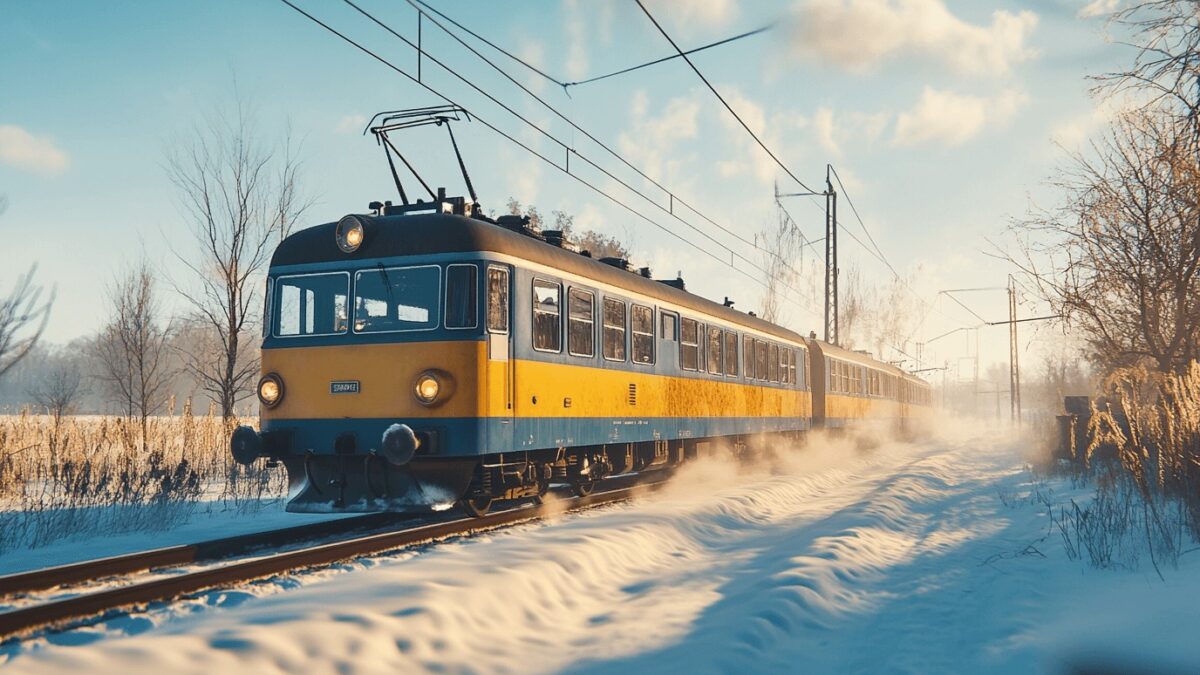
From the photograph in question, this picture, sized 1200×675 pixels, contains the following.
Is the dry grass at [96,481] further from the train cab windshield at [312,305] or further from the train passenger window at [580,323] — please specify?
the train passenger window at [580,323]

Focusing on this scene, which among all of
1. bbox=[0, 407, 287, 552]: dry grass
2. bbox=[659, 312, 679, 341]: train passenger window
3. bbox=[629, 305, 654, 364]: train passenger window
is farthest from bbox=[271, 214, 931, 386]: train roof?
bbox=[0, 407, 287, 552]: dry grass

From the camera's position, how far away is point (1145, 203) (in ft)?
35.2

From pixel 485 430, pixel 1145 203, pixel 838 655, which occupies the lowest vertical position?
pixel 838 655

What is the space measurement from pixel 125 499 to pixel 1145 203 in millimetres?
13069

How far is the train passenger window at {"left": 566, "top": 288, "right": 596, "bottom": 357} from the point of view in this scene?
10.5 m

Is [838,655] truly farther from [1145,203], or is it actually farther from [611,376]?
[1145,203]

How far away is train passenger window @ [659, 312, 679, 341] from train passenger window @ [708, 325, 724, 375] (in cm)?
167

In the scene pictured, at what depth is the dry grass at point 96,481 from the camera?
963cm

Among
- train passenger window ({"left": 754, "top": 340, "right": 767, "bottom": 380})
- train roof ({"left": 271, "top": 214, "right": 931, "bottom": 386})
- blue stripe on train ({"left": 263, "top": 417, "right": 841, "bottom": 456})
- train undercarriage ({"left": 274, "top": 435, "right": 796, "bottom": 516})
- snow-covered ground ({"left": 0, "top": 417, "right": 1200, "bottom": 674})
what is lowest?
snow-covered ground ({"left": 0, "top": 417, "right": 1200, "bottom": 674})

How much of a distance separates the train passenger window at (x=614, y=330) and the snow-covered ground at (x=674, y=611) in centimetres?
264

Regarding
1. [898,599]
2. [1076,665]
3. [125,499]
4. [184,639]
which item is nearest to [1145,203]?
[898,599]

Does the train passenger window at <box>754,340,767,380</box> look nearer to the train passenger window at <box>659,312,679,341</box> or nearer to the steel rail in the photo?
the train passenger window at <box>659,312,679,341</box>

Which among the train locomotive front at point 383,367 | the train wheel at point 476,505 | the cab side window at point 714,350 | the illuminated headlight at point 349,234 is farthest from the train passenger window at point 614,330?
the cab side window at point 714,350

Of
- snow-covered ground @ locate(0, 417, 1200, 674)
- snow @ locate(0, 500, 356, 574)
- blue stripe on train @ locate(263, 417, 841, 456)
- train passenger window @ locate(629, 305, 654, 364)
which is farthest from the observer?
train passenger window @ locate(629, 305, 654, 364)
